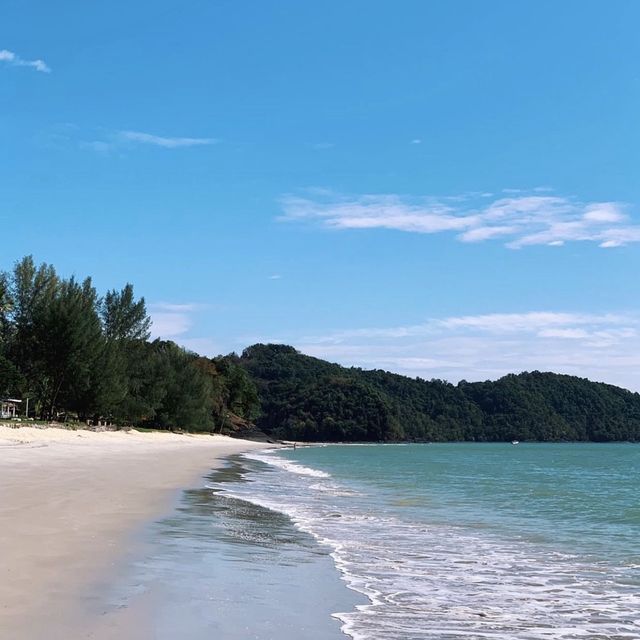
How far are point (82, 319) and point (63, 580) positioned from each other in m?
52.9

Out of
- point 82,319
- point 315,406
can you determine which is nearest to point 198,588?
point 82,319

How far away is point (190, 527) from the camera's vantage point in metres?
12.6

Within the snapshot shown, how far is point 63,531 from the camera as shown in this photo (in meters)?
10.6

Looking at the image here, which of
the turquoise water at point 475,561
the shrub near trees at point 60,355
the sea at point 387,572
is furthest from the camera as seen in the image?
the shrub near trees at point 60,355

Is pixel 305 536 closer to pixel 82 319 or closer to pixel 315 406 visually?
pixel 82 319

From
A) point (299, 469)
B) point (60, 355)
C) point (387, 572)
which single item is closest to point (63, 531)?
point (387, 572)

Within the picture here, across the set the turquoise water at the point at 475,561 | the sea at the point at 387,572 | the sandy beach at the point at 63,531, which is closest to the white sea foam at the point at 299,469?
the sandy beach at the point at 63,531

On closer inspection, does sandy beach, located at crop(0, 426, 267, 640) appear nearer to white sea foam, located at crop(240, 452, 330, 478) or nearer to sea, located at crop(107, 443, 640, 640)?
sea, located at crop(107, 443, 640, 640)

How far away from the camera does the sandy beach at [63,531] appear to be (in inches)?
238

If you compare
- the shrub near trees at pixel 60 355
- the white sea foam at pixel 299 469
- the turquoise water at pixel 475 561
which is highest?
the shrub near trees at pixel 60 355

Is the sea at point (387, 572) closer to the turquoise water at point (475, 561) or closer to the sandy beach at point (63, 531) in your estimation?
the turquoise water at point (475, 561)

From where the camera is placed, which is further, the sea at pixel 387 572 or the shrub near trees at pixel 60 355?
the shrub near trees at pixel 60 355

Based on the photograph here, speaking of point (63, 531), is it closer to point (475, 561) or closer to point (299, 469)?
point (475, 561)

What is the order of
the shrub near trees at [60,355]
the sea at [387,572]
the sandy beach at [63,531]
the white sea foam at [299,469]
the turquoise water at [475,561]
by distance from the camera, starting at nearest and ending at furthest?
the sandy beach at [63,531]
the sea at [387,572]
the turquoise water at [475,561]
the white sea foam at [299,469]
the shrub near trees at [60,355]
